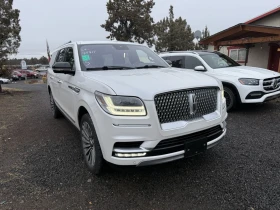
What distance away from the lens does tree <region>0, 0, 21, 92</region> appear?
13.4 m

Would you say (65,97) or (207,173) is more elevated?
(65,97)

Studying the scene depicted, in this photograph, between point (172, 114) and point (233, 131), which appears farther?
point (233, 131)

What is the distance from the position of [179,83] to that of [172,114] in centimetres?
40

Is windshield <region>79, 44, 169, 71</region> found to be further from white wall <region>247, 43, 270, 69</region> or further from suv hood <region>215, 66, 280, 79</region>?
white wall <region>247, 43, 270, 69</region>

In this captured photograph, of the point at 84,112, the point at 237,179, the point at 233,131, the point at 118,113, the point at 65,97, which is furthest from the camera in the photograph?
the point at 233,131

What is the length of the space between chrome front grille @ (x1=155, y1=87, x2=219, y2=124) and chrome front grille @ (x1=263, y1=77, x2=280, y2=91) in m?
3.83

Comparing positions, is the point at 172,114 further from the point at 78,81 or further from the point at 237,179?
the point at 78,81

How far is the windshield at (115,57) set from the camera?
3.63 m

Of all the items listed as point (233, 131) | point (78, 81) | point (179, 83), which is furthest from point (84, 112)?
point (233, 131)

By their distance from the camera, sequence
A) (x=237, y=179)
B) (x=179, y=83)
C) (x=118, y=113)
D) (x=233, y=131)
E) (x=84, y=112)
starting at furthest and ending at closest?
(x=233, y=131) → (x=84, y=112) → (x=237, y=179) → (x=179, y=83) → (x=118, y=113)

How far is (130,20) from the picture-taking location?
31172 mm

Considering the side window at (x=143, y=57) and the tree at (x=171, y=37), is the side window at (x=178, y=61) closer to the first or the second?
the side window at (x=143, y=57)

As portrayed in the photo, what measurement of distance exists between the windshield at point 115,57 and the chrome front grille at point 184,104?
136 centimetres

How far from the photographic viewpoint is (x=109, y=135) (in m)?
2.45
